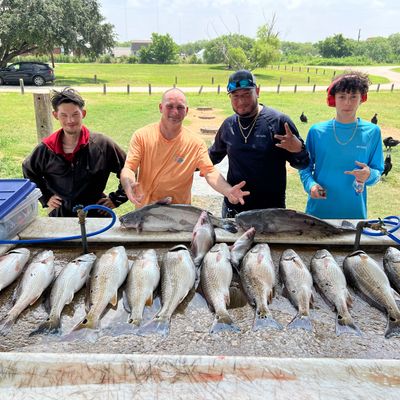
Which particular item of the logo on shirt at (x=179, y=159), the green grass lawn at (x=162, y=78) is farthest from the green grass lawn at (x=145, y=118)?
the green grass lawn at (x=162, y=78)

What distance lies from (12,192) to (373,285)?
9.42 ft

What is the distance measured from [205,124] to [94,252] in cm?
1294

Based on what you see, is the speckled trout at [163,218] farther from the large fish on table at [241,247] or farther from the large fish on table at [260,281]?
the large fish on table at [260,281]

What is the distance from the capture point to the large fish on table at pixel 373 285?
7.59 ft

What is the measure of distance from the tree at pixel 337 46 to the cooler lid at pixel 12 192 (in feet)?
375

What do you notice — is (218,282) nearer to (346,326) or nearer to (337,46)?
(346,326)

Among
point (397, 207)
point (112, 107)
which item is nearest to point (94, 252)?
point (397, 207)

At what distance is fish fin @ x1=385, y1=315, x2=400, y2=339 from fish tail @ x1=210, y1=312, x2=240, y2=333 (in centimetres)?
85

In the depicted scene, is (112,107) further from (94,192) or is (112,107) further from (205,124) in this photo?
(94,192)

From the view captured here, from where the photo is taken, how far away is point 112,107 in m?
19.2

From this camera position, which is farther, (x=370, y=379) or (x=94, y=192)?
(x=94, y=192)

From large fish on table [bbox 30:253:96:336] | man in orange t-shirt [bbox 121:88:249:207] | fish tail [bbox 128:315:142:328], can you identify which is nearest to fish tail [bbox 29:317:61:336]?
large fish on table [bbox 30:253:96:336]

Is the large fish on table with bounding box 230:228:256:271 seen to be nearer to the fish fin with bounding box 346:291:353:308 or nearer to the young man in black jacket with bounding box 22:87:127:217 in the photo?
the fish fin with bounding box 346:291:353:308

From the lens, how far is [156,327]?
2.24m
